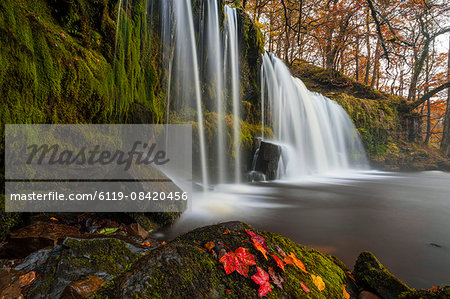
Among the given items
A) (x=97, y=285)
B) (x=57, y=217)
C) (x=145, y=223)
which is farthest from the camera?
(x=145, y=223)

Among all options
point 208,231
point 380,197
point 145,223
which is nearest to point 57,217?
point 145,223

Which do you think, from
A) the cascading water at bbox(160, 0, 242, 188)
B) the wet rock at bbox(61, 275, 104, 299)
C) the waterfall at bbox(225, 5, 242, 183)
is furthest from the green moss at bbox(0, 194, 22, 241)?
the waterfall at bbox(225, 5, 242, 183)

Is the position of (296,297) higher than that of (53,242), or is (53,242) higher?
(296,297)

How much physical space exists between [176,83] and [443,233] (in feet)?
24.5

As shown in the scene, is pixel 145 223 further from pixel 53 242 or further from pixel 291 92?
pixel 291 92

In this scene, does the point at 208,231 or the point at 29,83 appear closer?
the point at 208,231

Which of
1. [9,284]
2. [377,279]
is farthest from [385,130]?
[9,284]

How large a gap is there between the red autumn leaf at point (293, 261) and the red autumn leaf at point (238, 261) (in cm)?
30

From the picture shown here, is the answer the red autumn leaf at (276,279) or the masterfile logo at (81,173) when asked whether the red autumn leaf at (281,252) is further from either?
the masterfile logo at (81,173)

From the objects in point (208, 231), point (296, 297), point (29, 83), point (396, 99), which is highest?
point (396, 99)

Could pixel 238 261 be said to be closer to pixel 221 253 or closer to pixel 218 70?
pixel 221 253

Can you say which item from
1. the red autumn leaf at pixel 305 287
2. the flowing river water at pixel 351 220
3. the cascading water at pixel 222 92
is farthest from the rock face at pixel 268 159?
the red autumn leaf at pixel 305 287

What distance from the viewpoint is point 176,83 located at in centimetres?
699

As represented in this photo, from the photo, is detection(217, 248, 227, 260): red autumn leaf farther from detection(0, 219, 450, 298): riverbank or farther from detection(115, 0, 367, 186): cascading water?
detection(115, 0, 367, 186): cascading water
